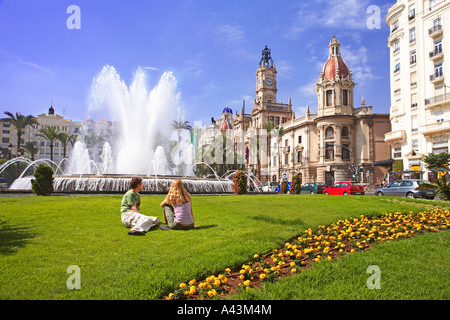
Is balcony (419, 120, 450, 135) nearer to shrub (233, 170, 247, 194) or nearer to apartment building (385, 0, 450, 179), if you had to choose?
apartment building (385, 0, 450, 179)

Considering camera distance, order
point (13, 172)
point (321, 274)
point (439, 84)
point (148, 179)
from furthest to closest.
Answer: point (13, 172), point (439, 84), point (148, 179), point (321, 274)

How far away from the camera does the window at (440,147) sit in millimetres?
34234

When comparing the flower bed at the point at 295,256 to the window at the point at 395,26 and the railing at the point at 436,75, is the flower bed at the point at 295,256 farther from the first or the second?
the window at the point at 395,26

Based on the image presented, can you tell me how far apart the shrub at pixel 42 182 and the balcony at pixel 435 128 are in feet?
121

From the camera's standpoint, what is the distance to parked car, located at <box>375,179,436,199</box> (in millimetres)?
20406

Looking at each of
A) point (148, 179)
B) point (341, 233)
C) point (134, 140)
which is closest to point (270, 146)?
point (134, 140)

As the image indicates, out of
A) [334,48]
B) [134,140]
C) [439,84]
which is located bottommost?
[134,140]

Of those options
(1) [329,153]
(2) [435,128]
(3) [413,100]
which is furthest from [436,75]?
(1) [329,153]

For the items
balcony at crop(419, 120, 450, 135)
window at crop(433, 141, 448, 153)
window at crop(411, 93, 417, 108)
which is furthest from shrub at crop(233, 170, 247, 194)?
window at crop(411, 93, 417, 108)

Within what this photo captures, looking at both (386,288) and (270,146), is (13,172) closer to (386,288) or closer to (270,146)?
(270,146)

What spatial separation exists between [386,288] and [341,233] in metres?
3.34

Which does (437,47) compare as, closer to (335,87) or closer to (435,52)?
(435,52)

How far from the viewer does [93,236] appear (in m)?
6.35

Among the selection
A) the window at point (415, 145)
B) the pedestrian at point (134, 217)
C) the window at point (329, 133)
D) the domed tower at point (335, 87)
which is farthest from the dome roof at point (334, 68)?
the pedestrian at point (134, 217)
